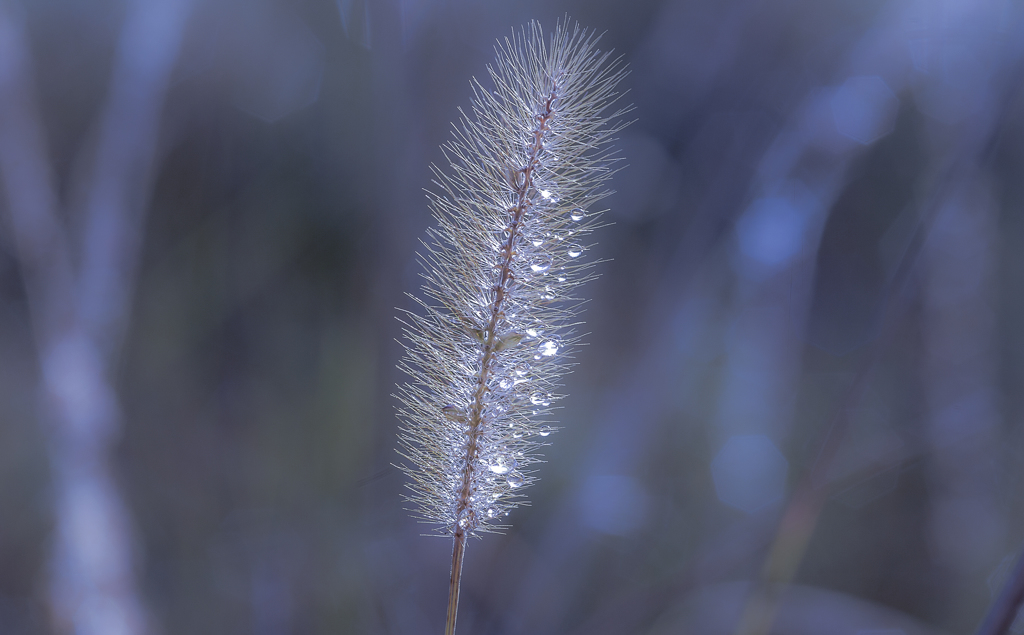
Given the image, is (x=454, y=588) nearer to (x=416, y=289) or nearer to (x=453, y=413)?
(x=453, y=413)

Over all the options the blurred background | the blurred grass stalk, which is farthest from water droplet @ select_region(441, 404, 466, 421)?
the blurred grass stalk

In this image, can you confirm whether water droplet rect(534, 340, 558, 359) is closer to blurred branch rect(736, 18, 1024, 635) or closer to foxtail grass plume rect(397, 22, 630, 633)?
foxtail grass plume rect(397, 22, 630, 633)

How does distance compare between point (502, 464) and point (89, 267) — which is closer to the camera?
point (502, 464)

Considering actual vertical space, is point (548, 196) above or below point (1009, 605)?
above

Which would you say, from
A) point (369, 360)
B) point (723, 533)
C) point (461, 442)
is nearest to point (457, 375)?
point (461, 442)

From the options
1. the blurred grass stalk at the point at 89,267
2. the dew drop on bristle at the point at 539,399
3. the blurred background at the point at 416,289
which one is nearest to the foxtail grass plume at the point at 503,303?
the dew drop on bristle at the point at 539,399

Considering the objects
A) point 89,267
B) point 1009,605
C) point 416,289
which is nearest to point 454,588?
point 1009,605
